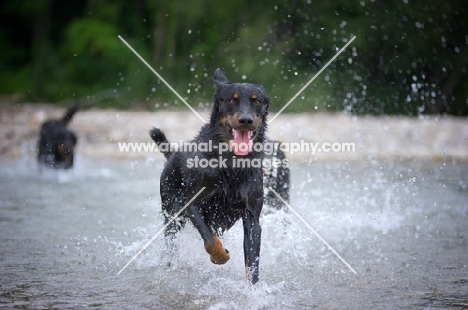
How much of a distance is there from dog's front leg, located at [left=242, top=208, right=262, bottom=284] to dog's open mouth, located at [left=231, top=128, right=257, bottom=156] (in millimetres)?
482

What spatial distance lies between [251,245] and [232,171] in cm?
62

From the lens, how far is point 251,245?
5.46 meters

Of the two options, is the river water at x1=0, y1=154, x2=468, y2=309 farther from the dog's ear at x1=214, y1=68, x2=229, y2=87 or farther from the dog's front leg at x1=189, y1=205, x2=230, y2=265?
the dog's ear at x1=214, y1=68, x2=229, y2=87

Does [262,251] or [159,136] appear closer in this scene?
[159,136]

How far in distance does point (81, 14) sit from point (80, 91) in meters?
5.05

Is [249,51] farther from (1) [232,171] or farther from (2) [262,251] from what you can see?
(1) [232,171]

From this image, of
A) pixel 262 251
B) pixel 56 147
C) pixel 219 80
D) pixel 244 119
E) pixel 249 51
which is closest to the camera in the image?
pixel 244 119

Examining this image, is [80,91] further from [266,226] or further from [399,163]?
[266,226]

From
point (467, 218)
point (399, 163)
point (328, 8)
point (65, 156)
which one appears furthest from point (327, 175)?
point (328, 8)

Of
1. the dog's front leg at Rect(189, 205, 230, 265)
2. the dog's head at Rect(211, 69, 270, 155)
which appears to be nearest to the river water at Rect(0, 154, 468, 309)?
the dog's front leg at Rect(189, 205, 230, 265)

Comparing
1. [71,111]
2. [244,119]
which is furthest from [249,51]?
[244,119]

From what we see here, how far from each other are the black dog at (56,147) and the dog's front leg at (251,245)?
751cm

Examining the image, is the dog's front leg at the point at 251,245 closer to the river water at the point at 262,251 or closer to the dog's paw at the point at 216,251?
the river water at the point at 262,251

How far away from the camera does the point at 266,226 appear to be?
730cm
